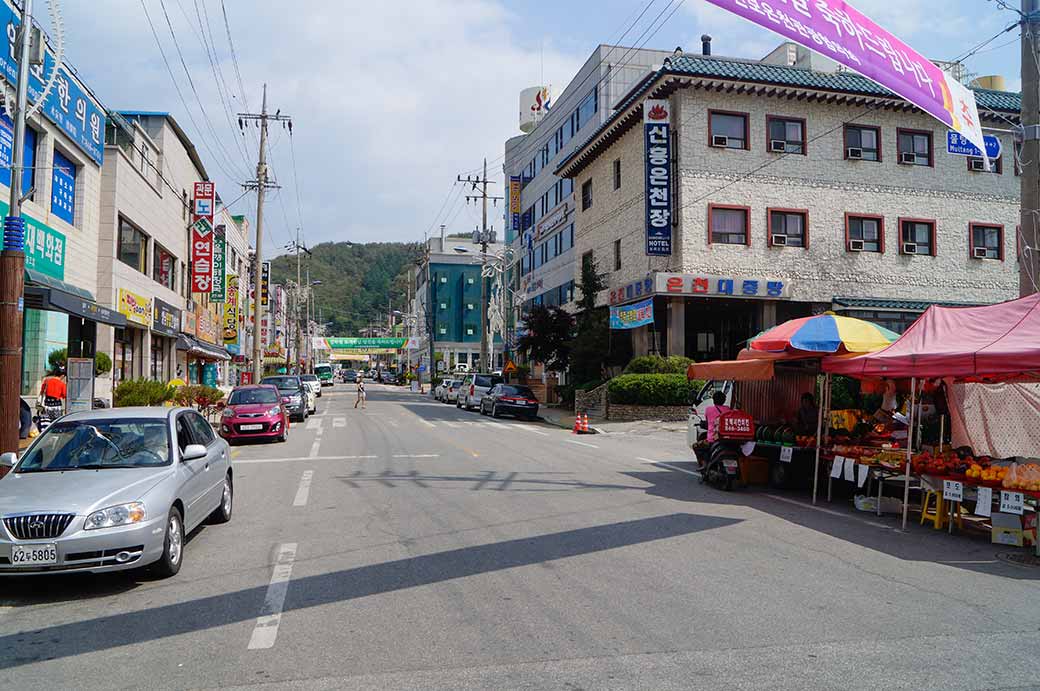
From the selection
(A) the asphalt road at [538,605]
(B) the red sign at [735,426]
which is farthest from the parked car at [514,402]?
(A) the asphalt road at [538,605]

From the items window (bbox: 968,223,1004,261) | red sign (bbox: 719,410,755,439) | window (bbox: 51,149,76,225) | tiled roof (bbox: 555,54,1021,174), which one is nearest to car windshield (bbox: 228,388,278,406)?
window (bbox: 51,149,76,225)

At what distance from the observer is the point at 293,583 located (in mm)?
6801

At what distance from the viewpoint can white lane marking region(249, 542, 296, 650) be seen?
17.5 ft

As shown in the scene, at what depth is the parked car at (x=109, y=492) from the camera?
6156mm

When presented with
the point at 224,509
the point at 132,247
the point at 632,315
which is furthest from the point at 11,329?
the point at 632,315

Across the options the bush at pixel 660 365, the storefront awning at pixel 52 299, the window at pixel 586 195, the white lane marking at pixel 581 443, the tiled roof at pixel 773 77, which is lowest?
the white lane marking at pixel 581 443

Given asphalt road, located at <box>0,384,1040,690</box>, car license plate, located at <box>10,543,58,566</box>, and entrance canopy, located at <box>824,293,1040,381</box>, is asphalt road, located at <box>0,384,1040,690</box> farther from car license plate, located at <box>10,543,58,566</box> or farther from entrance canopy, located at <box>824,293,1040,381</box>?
entrance canopy, located at <box>824,293,1040,381</box>

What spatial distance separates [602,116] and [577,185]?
3.94 metres

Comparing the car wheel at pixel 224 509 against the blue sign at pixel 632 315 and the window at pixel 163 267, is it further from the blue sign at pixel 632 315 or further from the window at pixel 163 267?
the window at pixel 163 267

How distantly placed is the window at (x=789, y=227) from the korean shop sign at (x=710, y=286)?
2340 millimetres

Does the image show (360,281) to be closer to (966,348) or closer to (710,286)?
(710,286)

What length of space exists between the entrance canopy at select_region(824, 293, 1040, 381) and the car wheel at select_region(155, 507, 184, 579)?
880 centimetres

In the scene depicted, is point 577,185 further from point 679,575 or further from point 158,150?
point 679,575

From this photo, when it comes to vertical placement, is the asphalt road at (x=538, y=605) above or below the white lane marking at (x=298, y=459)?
above
